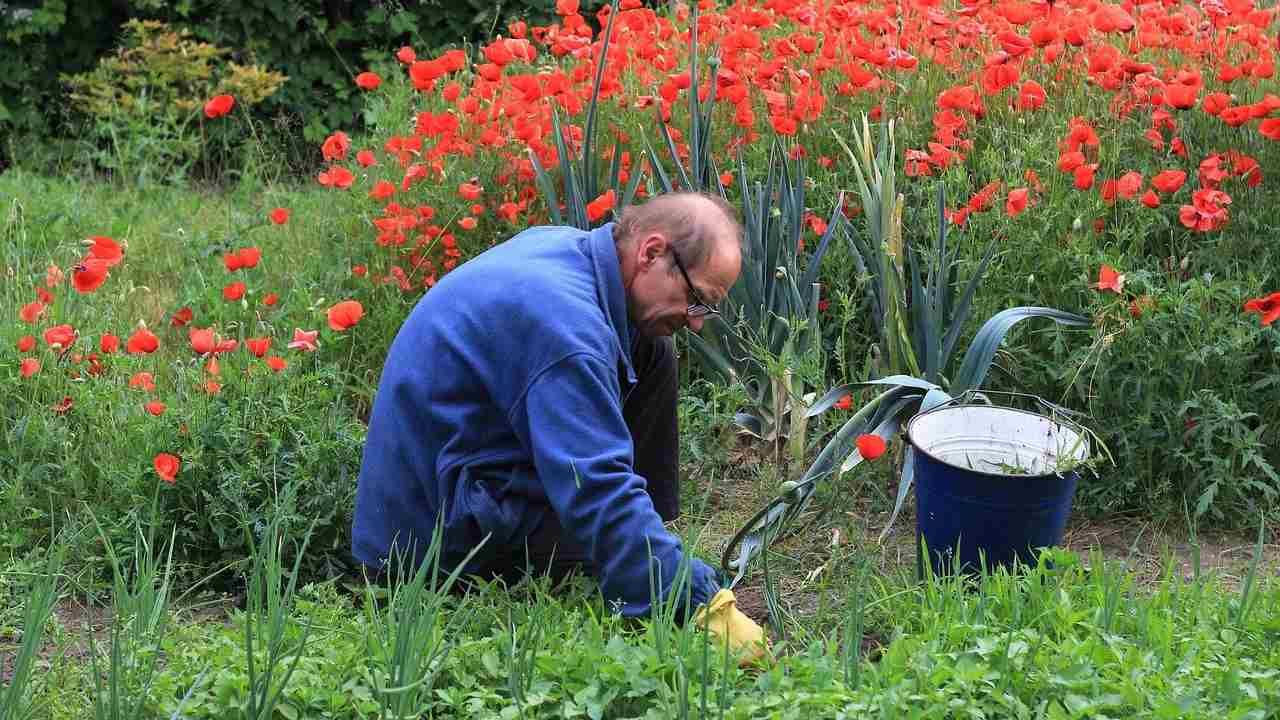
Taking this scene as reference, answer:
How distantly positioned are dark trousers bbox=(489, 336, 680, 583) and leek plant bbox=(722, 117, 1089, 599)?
0.79 feet

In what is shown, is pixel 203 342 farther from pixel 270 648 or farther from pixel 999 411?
pixel 999 411

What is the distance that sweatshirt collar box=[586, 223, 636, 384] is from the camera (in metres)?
2.72

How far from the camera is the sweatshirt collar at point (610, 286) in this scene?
272cm

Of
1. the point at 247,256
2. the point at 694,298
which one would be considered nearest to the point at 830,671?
the point at 694,298

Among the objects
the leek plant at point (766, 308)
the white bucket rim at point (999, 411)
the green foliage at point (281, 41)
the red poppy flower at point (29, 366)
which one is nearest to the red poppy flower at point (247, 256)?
the red poppy flower at point (29, 366)

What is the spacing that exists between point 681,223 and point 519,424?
0.50 metres

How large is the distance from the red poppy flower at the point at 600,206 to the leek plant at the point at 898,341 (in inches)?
24.7

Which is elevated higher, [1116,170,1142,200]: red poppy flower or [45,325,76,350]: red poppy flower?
[1116,170,1142,200]: red poppy flower

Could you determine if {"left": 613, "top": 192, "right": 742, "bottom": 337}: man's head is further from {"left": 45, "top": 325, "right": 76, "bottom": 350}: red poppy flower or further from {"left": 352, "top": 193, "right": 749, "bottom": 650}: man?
{"left": 45, "top": 325, "right": 76, "bottom": 350}: red poppy flower

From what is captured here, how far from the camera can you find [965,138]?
4.22m

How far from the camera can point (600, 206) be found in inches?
142

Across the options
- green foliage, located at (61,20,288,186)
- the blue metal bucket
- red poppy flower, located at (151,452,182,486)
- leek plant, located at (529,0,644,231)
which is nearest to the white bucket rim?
the blue metal bucket

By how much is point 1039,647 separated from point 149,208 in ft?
13.7

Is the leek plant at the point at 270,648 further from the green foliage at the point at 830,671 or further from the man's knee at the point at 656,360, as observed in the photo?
the man's knee at the point at 656,360
